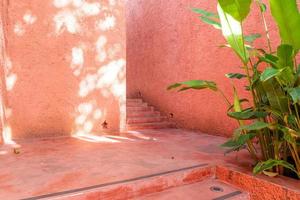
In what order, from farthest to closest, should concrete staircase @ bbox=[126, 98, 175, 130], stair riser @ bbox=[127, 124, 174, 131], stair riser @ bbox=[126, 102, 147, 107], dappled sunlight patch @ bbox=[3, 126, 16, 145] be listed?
stair riser @ bbox=[126, 102, 147, 107], concrete staircase @ bbox=[126, 98, 175, 130], stair riser @ bbox=[127, 124, 174, 131], dappled sunlight patch @ bbox=[3, 126, 16, 145]

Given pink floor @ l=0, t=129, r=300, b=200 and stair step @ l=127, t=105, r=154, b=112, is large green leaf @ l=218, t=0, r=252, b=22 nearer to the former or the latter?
pink floor @ l=0, t=129, r=300, b=200

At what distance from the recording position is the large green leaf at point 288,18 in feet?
5.19

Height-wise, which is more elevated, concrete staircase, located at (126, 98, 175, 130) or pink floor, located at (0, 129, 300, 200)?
concrete staircase, located at (126, 98, 175, 130)

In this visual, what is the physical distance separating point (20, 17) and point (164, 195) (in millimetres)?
2756

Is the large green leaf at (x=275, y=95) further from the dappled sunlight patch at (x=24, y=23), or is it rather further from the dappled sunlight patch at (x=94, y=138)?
the dappled sunlight patch at (x=24, y=23)

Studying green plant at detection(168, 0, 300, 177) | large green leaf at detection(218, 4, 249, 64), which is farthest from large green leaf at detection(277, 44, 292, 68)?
large green leaf at detection(218, 4, 249, 64)

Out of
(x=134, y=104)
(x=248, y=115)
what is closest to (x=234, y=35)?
(x=248, y=115)

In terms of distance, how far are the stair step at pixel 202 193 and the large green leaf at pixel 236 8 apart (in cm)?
138

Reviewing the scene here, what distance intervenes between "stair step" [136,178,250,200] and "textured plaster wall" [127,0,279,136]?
1.58 metres

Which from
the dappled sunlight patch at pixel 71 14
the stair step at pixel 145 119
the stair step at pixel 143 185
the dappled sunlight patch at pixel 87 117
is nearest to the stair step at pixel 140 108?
the stair step at pixel 145 119

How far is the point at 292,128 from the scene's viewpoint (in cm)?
180

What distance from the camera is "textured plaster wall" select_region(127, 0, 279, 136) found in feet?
11.7

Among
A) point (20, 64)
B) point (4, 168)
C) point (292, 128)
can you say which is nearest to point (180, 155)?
point (292, 128)

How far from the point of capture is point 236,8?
1773 millimetres
